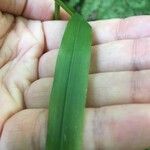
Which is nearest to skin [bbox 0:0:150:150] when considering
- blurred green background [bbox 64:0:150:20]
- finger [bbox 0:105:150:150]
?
finger [bbox 0:105:150:150]

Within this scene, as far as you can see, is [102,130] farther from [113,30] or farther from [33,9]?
[33,9]

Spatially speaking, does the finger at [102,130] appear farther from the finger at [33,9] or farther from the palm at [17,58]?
the finger at [33,9]

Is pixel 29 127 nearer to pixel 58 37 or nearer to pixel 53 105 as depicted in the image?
pixel 53 105

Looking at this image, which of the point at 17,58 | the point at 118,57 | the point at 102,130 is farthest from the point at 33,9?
the point at 102,130

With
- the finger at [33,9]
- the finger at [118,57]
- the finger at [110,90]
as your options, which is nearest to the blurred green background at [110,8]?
the finger at [33,9]

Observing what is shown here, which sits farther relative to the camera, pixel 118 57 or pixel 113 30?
pixel 113 30

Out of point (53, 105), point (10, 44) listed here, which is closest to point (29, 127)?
point (53, 105)

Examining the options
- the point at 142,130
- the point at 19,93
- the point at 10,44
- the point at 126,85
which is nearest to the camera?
the point at 142,130

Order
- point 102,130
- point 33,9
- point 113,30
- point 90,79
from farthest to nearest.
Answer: point 33,9
point 113,30
point 90,79
point 102,130
